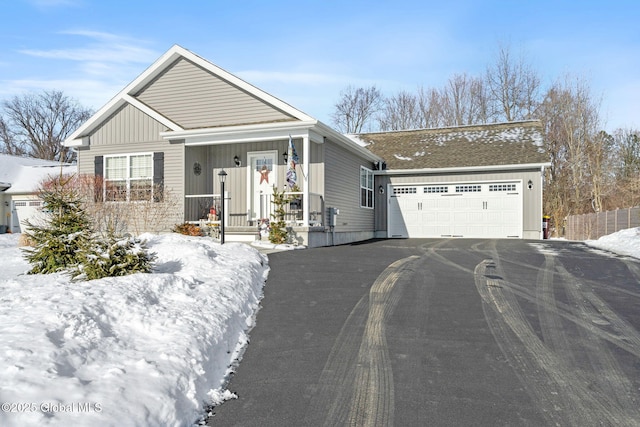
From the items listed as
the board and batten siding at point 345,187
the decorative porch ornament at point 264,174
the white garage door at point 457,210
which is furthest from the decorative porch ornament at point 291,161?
the white garage door at point 457,210

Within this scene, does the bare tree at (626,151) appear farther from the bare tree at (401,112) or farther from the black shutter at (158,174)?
the black shutter at (158,174)

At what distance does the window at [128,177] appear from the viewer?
12727 mm

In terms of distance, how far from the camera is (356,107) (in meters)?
37.1

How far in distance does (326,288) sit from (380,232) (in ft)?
37.4

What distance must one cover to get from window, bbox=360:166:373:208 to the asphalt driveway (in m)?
9.02

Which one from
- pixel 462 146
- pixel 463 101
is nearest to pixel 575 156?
pixel 463 101

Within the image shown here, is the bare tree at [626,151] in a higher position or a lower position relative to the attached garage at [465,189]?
higher

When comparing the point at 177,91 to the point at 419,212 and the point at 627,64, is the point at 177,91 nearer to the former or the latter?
the point at 419,212

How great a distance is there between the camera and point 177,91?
13.8m

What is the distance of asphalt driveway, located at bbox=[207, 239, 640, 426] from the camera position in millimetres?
3029

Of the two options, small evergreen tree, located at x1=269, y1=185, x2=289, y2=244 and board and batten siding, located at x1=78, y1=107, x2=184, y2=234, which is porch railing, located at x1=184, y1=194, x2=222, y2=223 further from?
small evergreen tree, located at x1=269, y1=185, x2=289, y2=244

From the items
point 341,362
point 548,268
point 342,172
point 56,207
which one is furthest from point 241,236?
point 341,362

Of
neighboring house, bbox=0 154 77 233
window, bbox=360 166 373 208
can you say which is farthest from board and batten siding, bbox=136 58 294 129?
neighboring house, bbox=0 154 77 233

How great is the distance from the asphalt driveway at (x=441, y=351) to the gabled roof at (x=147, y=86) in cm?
729
